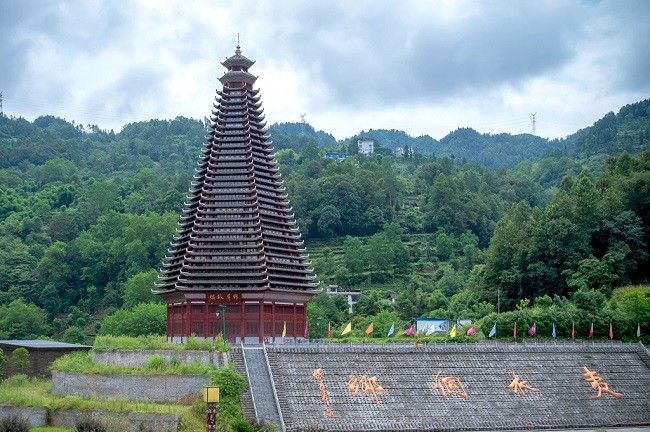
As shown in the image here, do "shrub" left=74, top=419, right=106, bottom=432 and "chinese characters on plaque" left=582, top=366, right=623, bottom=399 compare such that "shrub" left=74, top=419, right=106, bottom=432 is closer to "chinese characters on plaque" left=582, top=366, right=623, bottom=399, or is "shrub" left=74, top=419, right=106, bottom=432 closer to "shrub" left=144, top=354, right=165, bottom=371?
"shrub" left=144, top=354, right=165, bottom=371

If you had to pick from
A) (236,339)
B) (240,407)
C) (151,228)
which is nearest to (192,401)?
(240,407)

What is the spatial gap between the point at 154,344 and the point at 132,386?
423 cm

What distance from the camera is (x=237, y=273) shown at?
56188 mm

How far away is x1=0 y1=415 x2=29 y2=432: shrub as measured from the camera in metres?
37.0

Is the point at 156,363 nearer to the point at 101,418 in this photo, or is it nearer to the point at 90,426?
the point at 101,418

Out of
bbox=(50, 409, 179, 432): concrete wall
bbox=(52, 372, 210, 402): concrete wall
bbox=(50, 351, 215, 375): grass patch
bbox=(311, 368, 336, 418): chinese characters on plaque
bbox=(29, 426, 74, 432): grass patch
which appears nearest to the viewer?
bbox=(50, 409, 179, 432): concrete wall

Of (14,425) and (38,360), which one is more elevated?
(38,360)

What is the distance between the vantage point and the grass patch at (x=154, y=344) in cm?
4812

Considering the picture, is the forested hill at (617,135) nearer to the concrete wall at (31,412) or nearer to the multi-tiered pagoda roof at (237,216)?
the multi-tiered pagoda roof at (237,216)

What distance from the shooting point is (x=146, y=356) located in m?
49.3

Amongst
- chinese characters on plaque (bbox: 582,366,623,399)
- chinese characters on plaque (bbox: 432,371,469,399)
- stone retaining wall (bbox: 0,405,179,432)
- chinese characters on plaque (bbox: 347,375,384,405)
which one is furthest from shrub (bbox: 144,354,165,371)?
chinese characters on plaque (bbox: 582,366,623,399)

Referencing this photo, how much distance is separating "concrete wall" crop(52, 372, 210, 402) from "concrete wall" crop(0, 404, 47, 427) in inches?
108

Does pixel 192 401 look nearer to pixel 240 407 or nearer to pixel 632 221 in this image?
pixel 240 407

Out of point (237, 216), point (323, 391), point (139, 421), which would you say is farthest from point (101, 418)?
point (237, 216)
